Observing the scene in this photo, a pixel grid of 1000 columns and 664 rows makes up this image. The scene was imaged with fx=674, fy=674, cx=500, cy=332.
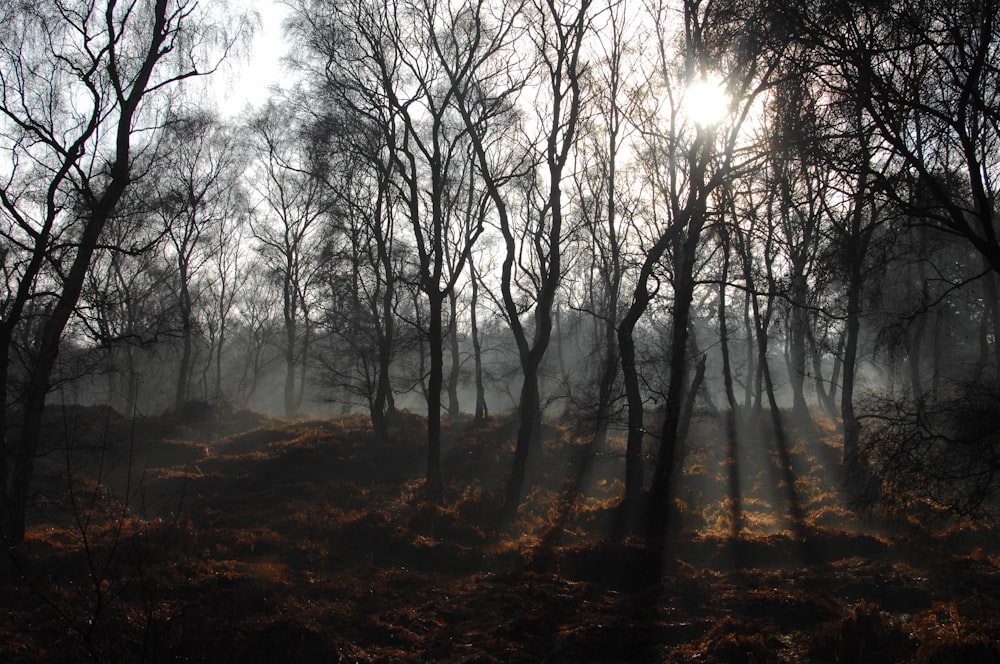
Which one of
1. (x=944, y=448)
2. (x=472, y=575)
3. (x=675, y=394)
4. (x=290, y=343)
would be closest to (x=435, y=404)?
(x=472, y=575)

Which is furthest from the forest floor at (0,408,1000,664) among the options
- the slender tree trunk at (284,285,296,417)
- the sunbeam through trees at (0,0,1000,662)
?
the slender tree trunk at (284,285,296,417)

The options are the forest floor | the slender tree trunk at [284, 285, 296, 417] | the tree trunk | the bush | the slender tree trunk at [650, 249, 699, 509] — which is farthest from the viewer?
the slender tree trunk at [284, 285, 296, 417]

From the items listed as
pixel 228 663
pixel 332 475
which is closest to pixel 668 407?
pixel 228 663

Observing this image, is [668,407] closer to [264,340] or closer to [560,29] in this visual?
[560,29]

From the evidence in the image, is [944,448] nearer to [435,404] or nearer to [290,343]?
[435,404]

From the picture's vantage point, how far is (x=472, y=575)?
10.6m

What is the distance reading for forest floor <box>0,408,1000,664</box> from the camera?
264 inches

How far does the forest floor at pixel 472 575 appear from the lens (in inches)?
264

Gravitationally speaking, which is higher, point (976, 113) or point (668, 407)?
point (976, 113)

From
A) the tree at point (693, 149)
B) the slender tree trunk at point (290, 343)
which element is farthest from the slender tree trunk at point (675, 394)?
the slender tree trunk at point (290, 343)

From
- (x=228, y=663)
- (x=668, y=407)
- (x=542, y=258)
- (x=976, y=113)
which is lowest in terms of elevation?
(x=228, y=663)

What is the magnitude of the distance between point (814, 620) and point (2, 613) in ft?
29.8

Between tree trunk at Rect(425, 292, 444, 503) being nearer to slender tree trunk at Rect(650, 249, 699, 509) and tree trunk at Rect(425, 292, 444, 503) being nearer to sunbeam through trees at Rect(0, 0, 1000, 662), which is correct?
sunbeam through trees at Rect(0, 0, 1000, 662)

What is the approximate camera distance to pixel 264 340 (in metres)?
47.2
